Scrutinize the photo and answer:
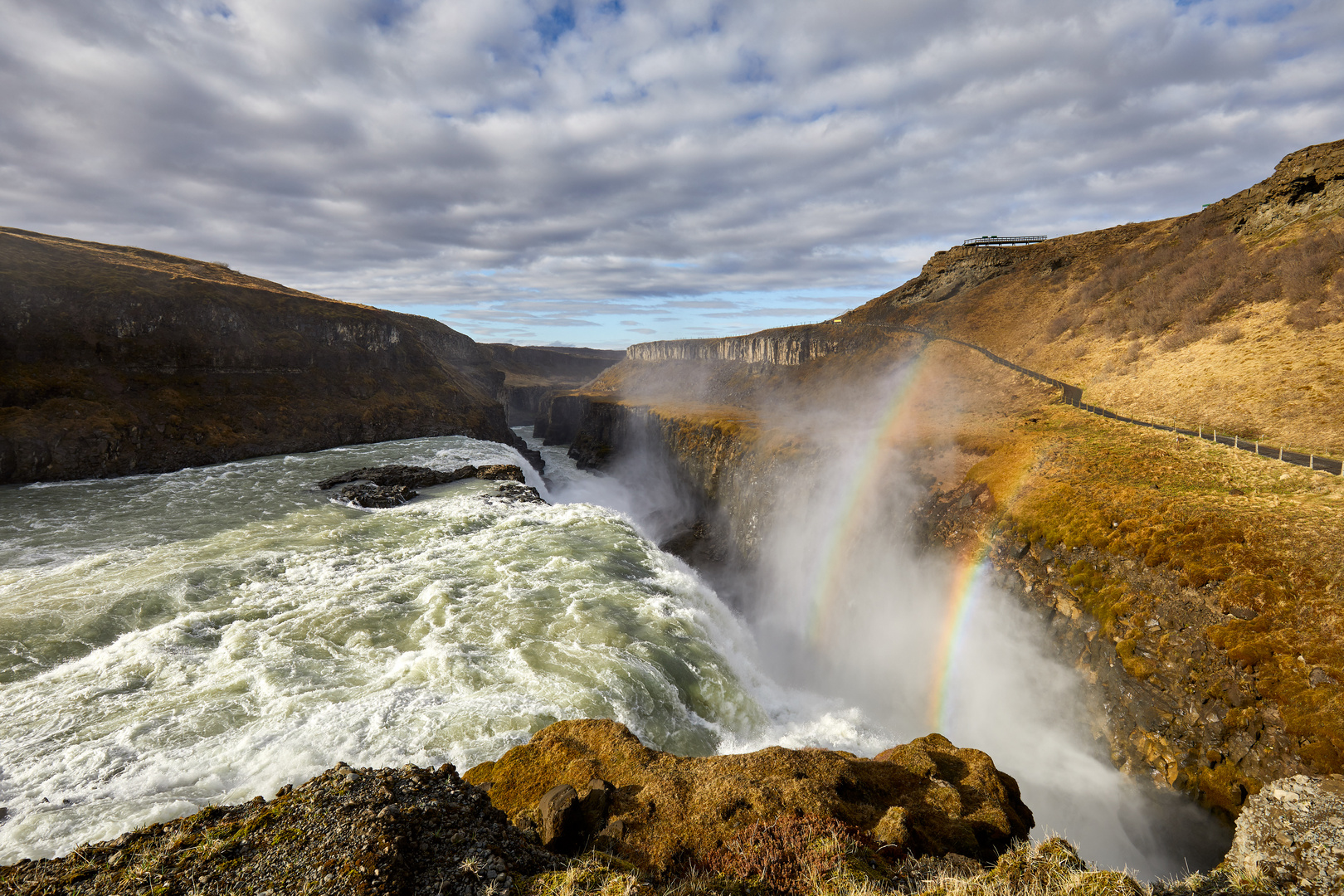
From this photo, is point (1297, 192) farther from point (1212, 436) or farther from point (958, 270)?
point (1212, 436)

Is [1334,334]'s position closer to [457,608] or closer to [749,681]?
[749,681]

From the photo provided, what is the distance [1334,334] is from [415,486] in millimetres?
58016

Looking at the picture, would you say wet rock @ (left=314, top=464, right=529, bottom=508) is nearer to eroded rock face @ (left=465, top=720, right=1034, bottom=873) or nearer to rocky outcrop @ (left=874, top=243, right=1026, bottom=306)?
eroded rock face @ (left=465, top=720, right=1034, bottom=873)

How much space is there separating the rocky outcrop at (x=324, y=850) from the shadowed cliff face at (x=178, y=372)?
47.8m

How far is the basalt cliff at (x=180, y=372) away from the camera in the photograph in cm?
3784

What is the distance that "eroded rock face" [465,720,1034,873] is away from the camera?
282 inches

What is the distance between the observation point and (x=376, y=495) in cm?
3434

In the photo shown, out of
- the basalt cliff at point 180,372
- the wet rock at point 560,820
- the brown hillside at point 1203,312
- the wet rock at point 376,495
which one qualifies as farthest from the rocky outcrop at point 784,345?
the wet rock at point 560,820

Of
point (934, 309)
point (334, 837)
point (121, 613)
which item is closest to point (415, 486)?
point (121, 613)

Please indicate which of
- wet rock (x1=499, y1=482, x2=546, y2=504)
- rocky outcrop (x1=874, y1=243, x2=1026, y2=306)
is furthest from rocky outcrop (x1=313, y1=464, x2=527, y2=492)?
rocky outcrop (x1=874, y1=243, x2=1026, y2=306)

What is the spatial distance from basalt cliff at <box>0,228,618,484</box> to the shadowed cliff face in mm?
131

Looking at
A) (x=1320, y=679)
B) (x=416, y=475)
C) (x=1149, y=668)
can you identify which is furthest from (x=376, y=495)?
(x=1320, y=679)

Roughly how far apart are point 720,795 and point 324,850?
5.37 m

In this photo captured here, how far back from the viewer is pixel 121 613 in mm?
17219
